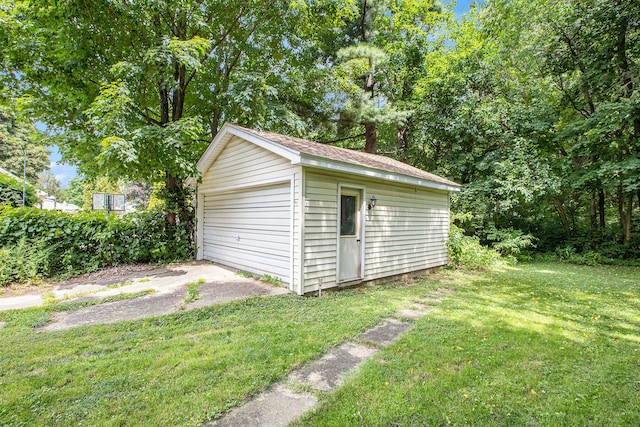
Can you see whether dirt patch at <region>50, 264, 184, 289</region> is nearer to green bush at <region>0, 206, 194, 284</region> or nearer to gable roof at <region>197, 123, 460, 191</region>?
green bush at <region>0, 206, 194, 284</region>

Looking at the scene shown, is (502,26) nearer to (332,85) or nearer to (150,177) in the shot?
(332,85)

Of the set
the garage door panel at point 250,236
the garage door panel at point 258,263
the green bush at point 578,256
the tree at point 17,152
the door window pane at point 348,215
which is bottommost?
the green bush at point 578,256

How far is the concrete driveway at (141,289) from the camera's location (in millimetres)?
4340

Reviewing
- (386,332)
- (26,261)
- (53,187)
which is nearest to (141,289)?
(26,261)

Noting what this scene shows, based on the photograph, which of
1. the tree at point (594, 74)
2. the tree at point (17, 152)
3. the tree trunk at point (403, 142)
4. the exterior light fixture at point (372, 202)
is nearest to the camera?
the exterior light fixture at point (372, 202)

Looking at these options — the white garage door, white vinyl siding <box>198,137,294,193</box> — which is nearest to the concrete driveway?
the white garage door

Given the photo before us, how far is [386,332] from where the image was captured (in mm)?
3863

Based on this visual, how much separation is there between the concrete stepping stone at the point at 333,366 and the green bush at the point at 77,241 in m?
6.58

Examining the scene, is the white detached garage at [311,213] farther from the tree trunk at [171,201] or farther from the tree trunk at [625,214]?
the tree trunk at [625,214]

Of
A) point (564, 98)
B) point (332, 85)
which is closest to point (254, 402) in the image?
point (332, 85)

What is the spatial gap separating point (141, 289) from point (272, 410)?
14.8ft

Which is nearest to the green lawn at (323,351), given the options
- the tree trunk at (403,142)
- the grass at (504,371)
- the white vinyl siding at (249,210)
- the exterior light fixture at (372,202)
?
the grass at (504,371)

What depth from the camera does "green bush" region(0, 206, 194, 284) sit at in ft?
20.0

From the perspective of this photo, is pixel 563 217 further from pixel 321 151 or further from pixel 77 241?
pixel 77 241
